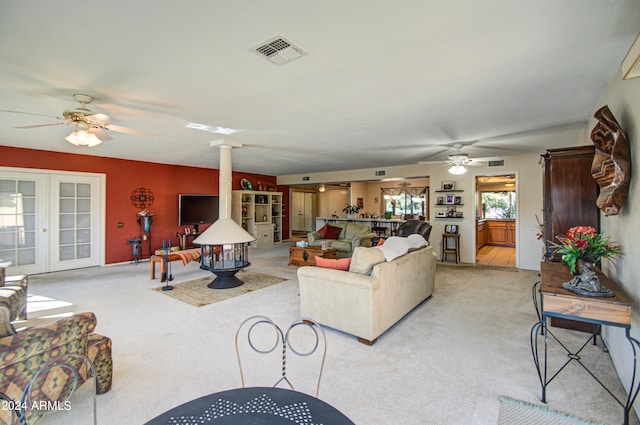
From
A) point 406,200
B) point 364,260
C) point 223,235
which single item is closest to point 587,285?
point 364,260

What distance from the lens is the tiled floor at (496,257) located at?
22.7ft

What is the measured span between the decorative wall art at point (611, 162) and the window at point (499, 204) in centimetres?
847

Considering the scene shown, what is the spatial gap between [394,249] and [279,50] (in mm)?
2424

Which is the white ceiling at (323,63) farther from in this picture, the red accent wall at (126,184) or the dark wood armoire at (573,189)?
the red accent wall at (126,184)

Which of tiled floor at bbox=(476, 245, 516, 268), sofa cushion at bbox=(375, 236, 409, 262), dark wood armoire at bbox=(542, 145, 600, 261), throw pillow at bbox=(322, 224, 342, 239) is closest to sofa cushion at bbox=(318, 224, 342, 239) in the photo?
throw pillow at bbox=(322, 224, 342, 239)

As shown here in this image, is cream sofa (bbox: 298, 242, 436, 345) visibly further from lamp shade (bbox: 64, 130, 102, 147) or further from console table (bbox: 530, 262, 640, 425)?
lamp shade (bbox: 64, 130, 102, 147)

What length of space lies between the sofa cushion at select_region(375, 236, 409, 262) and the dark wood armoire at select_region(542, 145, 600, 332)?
63.8 inches

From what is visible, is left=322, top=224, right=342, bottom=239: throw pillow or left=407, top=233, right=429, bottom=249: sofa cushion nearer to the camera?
left=407, top=233, right=429, bottom=249: sofa cushion

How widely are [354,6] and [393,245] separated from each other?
2599 mm

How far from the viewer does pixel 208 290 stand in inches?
183

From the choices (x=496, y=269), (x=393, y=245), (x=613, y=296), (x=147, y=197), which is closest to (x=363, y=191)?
(x=496, y=269)

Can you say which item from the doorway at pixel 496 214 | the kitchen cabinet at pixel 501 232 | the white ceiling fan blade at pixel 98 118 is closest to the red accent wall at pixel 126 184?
the white ceiling fan blade at pixel 98 118

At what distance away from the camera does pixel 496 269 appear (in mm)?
6355

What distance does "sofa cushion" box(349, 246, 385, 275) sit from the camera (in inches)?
123
